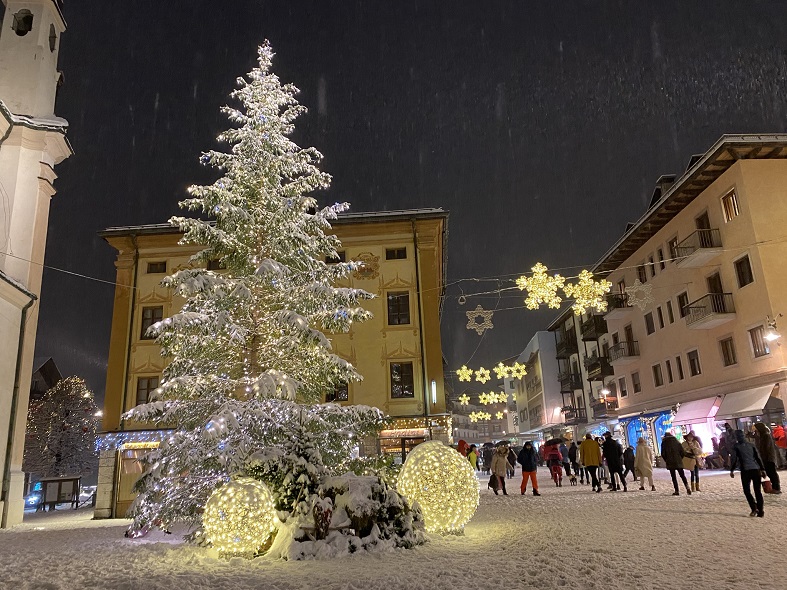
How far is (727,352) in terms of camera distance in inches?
1032

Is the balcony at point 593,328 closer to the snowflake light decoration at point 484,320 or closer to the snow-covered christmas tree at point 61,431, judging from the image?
the snowflake light decoration at point 484,320

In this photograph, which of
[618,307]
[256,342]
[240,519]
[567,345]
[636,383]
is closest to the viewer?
[240,519]

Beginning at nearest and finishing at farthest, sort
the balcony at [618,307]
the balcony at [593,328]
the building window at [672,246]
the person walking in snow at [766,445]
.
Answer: the person walking in snow at [766,445]
the building window at [672,246]
the balcony at [618,307]
the balcony at [593,328]

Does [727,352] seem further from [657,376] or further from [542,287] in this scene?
[542,287]

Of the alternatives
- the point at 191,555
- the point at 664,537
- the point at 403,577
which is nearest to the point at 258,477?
the point at 191,555

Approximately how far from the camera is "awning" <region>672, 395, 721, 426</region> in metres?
25.9

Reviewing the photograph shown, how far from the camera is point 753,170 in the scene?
24.2 meters

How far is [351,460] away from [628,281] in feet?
97.0

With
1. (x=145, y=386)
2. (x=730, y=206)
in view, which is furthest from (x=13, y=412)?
(x=730, y=206)

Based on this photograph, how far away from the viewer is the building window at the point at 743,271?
960 inches

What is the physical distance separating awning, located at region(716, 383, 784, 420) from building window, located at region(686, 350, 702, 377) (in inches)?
153

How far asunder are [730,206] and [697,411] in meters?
9.61

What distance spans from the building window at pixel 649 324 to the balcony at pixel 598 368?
7.94 meters

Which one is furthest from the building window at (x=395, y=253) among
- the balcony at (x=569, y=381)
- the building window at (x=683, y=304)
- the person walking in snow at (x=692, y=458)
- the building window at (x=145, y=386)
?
the balcony at (x=569, y=381)
